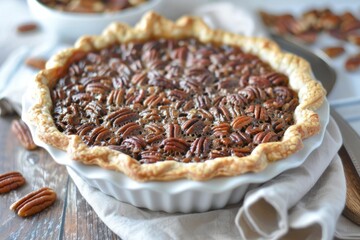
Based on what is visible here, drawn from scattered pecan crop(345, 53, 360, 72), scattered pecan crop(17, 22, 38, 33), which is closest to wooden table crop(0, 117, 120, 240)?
scattered pecan crop(17, 22, 38, 33)

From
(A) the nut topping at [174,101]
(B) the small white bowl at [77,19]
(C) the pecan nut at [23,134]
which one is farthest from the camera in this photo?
(B) the small white bowl at [77,19]

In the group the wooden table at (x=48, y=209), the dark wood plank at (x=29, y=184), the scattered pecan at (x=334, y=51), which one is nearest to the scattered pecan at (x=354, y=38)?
the scattered pecan at (x=334, y=51)

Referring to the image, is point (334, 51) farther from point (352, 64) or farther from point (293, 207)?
point (293, 207)

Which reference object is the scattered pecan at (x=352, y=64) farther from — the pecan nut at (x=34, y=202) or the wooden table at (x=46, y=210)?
the pecan nut at (x=34, y=202)

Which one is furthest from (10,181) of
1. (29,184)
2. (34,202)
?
(34,202)

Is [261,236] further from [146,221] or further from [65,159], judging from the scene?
[65,159]
